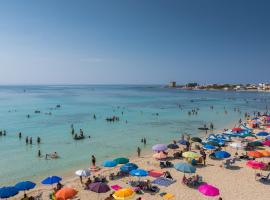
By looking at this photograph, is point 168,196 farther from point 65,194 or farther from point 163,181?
point 65,194

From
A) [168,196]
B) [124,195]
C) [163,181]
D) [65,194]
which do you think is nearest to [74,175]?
Answer: [65,194]

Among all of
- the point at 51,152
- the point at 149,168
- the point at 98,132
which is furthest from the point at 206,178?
the point at 98,132

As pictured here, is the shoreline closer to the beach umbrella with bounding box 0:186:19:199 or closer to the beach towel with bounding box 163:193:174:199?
the beach umbrella with bounding box 0:186:19:199

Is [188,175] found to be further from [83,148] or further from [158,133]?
[158,133]

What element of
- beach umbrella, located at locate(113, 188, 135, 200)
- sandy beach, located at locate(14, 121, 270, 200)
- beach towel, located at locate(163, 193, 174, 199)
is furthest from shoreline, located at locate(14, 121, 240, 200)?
beach towel, located at locate(163, 193, 174, 199)

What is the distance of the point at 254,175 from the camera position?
19.4 m

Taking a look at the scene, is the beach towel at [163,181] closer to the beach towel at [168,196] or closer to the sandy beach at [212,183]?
the sandy beach at [212,183]

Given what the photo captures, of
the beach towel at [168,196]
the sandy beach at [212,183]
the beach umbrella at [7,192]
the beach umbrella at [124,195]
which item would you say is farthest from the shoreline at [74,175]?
the beach towel at [168,196]

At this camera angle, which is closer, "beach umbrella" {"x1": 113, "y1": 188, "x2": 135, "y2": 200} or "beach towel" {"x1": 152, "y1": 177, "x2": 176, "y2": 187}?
"beach umbrella" {"x1": 113, "y1": 188, "x2": 135, "y2": 200}

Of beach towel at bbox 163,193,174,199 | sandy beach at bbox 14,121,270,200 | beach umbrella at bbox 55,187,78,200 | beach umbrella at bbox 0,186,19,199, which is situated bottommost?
sandy beach at bbox 14,121,270,200

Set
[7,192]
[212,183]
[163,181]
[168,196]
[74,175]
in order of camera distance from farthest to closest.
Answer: [74,175]
[163,181]
[212,183]
[168,196]
[7,192]

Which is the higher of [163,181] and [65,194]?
→ [65,194]

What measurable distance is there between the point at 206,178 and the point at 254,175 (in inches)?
148

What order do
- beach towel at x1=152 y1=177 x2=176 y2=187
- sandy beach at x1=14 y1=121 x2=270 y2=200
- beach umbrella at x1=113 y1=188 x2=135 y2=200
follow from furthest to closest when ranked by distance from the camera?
beach towel at x1=152 y1=177 x2=176 y2=187, sandy beach at x1=14 y1=121 x2=270 y2=200, beach umbrella at x1=113 y1=188 x2=135 y2=200
